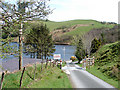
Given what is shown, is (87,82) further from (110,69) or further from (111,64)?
(111,64)

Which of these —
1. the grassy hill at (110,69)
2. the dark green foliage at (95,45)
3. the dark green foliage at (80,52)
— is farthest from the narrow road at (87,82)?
the dark green foliage at (95,45)

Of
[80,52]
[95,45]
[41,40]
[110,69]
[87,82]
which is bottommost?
[80,52]

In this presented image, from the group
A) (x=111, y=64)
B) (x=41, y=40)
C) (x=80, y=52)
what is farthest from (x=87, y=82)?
(x=80, y=52)

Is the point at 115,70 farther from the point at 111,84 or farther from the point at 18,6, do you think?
the point at 18,6

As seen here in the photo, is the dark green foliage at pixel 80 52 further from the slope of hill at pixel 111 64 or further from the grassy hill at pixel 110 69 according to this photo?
the grassy hill at pixel 110 69

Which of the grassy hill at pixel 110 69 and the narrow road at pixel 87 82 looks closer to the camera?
the narrow road at pixel 87 82

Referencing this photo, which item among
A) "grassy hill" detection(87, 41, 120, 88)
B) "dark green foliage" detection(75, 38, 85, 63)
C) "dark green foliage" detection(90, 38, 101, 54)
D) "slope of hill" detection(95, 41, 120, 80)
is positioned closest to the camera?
"grassy hill" detection(87, 41, 120, 88)

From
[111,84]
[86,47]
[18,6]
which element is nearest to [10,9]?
[18,6]

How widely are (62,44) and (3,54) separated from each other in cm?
10692

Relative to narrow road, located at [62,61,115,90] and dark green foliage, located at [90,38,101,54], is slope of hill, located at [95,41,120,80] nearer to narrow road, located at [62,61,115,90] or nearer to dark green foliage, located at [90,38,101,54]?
narrow road, located at [62,61,115,90]

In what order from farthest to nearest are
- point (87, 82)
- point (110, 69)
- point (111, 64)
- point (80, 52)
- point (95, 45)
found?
point (80, 52), point (95, 45), point (111, 64), point (110, 69), point (87, 82)

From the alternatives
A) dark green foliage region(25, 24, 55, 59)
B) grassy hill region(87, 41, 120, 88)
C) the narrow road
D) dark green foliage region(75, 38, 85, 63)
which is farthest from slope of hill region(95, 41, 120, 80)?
dark green foliage region(25, 24, 55, 59)

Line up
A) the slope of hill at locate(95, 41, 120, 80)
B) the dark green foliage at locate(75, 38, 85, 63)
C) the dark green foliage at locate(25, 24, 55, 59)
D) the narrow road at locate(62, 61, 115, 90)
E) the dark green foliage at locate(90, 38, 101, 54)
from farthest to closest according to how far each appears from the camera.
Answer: the dark green foliage at locate(75, 38, 85, 63) < the dark green foliage at locate(90, 38, 101, 54) < the dark green foliage at locate(25, 24, 55, 59) < the slope of hill at locate(95, 41, 120, 80) < the narrow road at locate(62, 61, 115, 90)

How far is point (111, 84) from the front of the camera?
11.6m
